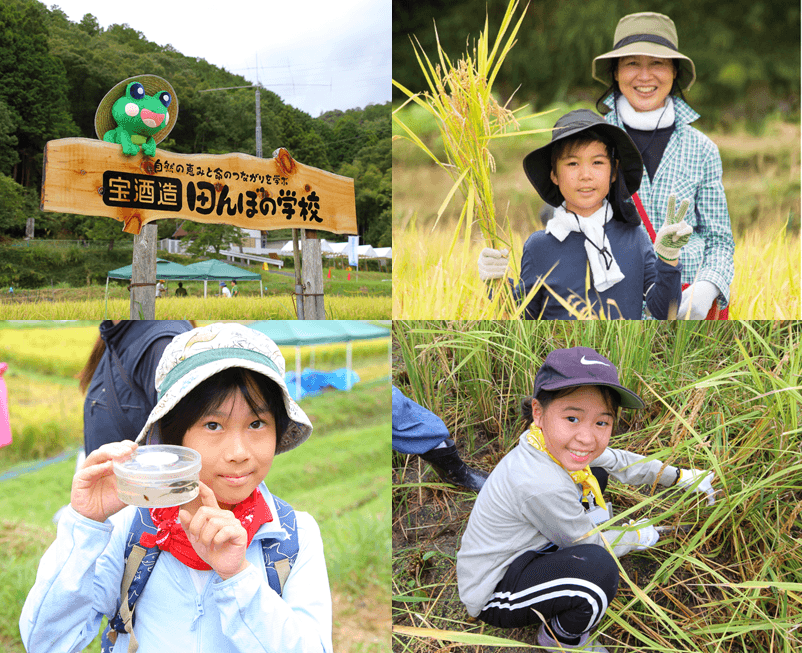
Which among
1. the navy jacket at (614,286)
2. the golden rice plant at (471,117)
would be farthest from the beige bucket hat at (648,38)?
the navy jacket at (614,286)

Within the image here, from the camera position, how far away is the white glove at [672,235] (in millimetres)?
3025

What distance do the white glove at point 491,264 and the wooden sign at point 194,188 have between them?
732 millimetres

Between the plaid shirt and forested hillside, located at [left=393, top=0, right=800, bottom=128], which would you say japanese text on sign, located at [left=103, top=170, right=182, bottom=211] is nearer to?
forested hillside, located at [left=393, top=0, right=800, bottom=128]

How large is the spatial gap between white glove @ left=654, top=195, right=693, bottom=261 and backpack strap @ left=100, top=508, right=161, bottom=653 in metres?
2.71

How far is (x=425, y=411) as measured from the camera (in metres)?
2.98

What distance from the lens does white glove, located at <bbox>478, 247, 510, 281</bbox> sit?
3.04 m

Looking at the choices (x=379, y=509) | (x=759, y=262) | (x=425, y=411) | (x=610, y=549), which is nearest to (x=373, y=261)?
(x=425, y=411)

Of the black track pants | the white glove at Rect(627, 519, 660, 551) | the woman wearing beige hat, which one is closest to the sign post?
the woman wearing beige hat

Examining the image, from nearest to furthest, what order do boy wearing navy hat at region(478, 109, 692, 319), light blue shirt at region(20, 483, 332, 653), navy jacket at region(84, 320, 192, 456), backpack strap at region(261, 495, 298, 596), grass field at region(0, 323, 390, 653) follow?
light blue shirt at region(20, 483, 332, 653) → backpack strap at region(261, 495, 298, 596) → navy jacket at region(84, 320, 192, 456) → grass field at region(0, 323, 390, 653) → boy wearing navy hat at region(478, 109, 692, 319)

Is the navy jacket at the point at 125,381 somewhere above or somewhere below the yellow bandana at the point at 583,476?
above

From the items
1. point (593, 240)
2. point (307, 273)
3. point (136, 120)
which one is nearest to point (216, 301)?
point (307, 273)

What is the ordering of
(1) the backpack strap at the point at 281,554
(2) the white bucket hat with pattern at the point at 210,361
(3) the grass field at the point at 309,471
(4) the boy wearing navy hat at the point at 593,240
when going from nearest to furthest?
(2) the white bucket hat with pattern at the point at 210,361, (1) the backpack strap at the point at 281,554, (3) the grass field at the point at 309,471, (4) the boy wearing navy hat at the point at 593,240

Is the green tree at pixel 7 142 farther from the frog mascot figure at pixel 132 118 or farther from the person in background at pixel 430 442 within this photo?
the person in background at pixel 430 442

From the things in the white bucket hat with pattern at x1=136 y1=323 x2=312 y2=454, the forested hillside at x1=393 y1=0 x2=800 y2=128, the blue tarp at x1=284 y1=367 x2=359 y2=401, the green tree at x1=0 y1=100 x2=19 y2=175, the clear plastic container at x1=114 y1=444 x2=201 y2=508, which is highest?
the forested hillside at x1=393 y1=0 x2=800 y2=128
